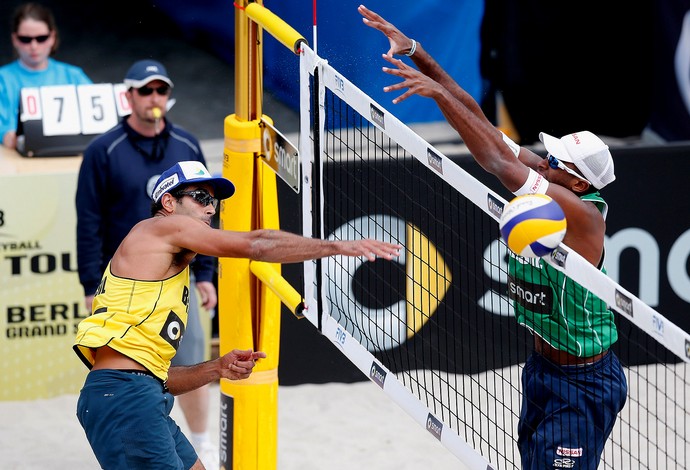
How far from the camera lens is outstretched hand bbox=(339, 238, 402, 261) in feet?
12.5

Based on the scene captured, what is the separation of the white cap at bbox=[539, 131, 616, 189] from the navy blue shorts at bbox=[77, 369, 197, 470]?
1.77 meters

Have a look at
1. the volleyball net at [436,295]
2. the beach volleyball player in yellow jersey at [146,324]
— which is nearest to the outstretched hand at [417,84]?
the beach volleyball player in yellow jersey at [146,324]

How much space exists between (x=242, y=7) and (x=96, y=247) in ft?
5.45

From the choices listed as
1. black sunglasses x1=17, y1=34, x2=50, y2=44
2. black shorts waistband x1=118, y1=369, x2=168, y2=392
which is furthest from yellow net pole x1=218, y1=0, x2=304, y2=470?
black sunglasses x1=17, y1=34, x2=50, y2=44

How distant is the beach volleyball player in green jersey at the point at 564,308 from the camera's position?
13.8ft

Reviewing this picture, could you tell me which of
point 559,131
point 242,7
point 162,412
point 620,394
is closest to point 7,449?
point 162,412

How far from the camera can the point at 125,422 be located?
4.36 metres

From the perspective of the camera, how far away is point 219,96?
28.5 feet

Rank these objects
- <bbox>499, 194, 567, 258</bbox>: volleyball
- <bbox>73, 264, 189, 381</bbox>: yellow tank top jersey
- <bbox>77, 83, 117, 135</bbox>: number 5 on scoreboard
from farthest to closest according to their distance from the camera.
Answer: <bbox>77, 83, 117, 135</bbox>: number 5 on scoreboard, <bbox>73, 264, 189, 381</bbox>: yellow tank top jersey, <bbox>499, 194, 567, 258</bbox>: volleyball

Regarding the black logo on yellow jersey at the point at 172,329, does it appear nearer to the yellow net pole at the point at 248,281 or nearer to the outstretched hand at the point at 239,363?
the outstretched hand at the point at 239,363

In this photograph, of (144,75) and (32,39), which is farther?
(32,39)

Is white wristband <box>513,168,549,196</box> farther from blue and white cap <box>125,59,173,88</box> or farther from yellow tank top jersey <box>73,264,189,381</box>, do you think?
blue and white cap <box>125,59,173,88</box>

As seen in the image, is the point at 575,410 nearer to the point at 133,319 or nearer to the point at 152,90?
the point at 133,319

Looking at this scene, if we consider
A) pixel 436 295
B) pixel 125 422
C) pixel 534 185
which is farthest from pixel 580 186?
pixel 436 295
